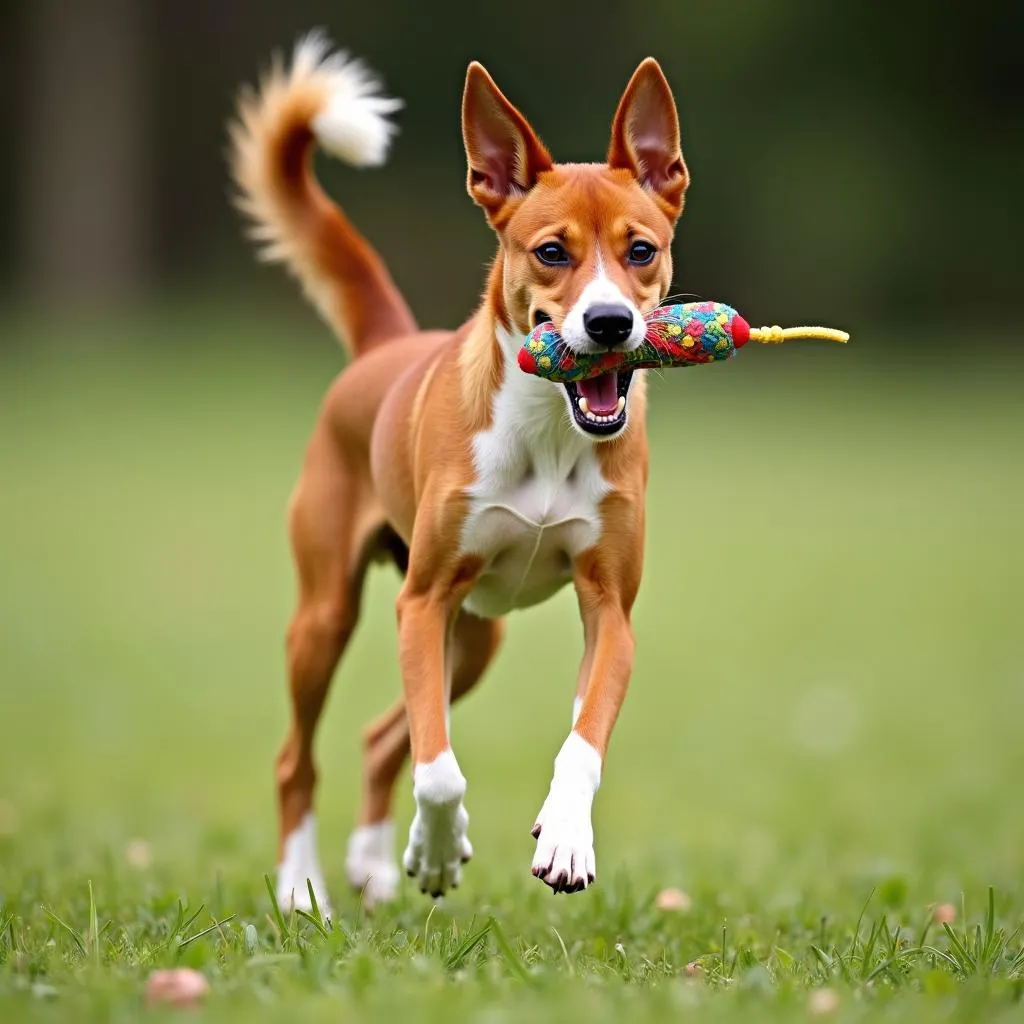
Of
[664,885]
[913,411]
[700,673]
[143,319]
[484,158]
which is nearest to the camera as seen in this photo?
[484,158]

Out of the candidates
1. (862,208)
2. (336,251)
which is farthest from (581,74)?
(336,251)

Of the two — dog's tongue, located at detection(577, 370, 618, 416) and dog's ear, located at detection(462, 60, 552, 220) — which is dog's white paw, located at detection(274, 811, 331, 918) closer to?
dog's tongue, located at detection(577, 370, 618, 416)

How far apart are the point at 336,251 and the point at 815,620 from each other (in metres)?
7.07

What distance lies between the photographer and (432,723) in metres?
5.00

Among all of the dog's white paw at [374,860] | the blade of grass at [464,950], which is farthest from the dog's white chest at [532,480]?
the dog's white paw at [374,860]

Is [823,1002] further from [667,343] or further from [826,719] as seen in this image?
[826,719]

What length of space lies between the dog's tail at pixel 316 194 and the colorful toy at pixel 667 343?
6.31 feet

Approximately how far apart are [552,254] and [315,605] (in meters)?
1.97

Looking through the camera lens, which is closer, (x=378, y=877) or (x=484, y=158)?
(x=484, y=158)

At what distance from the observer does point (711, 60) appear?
1220 inches

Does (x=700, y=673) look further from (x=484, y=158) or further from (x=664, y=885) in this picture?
(x=484, y=158)

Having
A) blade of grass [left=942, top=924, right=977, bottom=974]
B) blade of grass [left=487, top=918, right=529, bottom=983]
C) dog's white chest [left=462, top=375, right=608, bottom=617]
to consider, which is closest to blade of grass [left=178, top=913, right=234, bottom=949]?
blade of grass [left=487, top=918, right=529, bottom=983]

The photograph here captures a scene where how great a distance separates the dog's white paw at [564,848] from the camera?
4.54m

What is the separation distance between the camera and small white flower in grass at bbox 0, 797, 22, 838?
740cm
